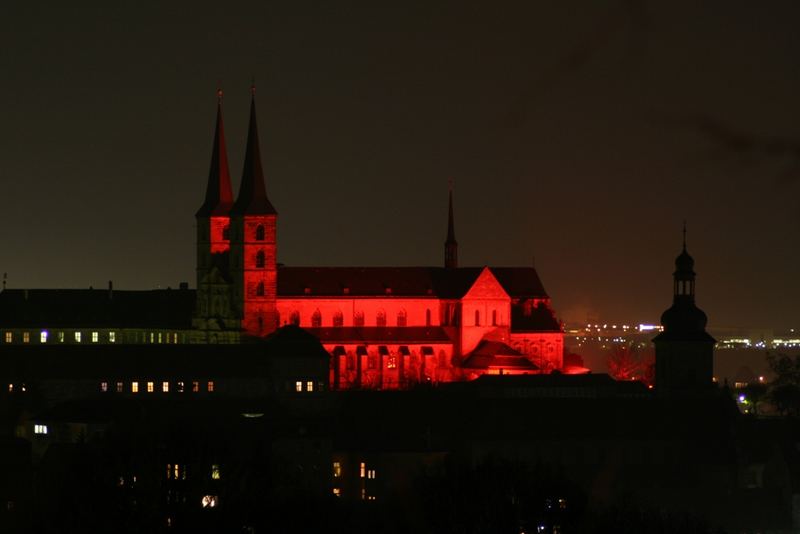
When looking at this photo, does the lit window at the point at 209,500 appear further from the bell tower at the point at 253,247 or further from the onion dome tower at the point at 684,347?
the bell tower at the point at 253,247

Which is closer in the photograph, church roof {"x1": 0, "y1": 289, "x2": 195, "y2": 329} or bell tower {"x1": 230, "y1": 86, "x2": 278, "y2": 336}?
bell tower {"x1": 230, "y1": 86, "x2": 278, "y2": 336}

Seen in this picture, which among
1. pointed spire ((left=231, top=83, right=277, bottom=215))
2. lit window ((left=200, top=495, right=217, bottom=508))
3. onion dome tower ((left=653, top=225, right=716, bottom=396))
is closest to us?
lit window ((left=200, top=495, right=217, bottom=508))

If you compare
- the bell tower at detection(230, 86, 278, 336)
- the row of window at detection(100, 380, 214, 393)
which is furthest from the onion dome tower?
the bell tower at detection(230, 86, 278, 336)

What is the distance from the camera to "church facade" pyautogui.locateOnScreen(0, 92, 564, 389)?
16738 centimetres

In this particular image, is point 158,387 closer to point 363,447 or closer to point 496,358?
point 363,447

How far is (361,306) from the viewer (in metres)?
174

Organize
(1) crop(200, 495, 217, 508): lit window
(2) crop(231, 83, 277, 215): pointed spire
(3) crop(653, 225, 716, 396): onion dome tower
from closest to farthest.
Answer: (1) crop(200, 495, 217, 508): lit window → (3) crop(653, 225, 716, 396): onion dome tower → (2) crop(231, 83, 277, 215): pointed spire

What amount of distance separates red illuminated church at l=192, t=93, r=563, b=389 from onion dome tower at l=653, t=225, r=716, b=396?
2492 centimetres

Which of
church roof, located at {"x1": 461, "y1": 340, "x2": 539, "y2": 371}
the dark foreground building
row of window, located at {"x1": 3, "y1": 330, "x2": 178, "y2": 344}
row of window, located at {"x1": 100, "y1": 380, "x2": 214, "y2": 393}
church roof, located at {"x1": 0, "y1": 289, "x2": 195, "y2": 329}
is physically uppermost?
church roof, located at {"x1": 0, "y1": 289, "x2": 195, "y2": 329}

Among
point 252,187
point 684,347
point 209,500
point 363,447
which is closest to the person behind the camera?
point 209,500

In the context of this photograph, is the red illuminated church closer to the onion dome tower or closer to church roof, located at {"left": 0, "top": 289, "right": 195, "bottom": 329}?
church roof, located at {"left": 0, "top": 289, "right": 195, "bottom": 329}

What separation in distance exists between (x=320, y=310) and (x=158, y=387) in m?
30.2

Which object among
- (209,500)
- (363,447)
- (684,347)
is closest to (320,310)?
(684,347)

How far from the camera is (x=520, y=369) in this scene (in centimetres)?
16700
